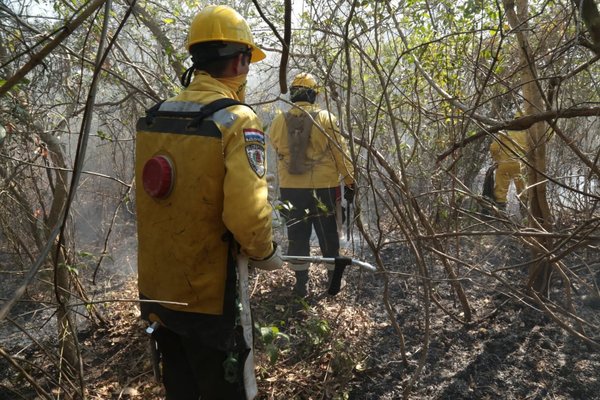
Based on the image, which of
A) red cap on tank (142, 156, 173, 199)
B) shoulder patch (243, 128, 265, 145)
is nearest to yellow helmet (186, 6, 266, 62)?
shoulder patch (243, 128, 265, 145)

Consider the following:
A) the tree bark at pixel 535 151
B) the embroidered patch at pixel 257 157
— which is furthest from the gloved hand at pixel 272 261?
the tree bark at pixel 535 151

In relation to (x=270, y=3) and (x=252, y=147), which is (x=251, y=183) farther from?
(x=270, y=3)

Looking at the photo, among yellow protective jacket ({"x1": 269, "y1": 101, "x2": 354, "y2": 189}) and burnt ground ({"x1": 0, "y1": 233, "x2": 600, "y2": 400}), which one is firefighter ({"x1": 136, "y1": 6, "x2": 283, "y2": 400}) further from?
yellow protective jacket ({"x1": 269, "y1": 101, "x2": 354, "y2": 189})

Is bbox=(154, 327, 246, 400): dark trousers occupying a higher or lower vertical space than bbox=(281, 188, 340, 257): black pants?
lower

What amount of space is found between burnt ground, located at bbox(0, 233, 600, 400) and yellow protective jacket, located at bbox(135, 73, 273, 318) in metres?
0.55

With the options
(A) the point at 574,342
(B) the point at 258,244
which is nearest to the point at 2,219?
(B) the point at 258,244

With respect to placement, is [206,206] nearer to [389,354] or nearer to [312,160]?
[389,354]

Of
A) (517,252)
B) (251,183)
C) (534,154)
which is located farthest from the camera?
(517,252)

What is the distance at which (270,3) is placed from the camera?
11.7 feet

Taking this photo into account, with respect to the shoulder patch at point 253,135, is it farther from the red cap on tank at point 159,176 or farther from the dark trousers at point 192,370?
the dark trousers at point 192,370

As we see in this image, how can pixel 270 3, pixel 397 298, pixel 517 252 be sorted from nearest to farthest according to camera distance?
pixel 270 3 < pixel 397 298 < pixel 517 252

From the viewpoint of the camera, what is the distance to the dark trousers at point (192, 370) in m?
1.78

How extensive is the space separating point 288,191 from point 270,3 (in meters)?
1.69

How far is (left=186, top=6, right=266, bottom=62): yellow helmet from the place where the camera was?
1824 mm
